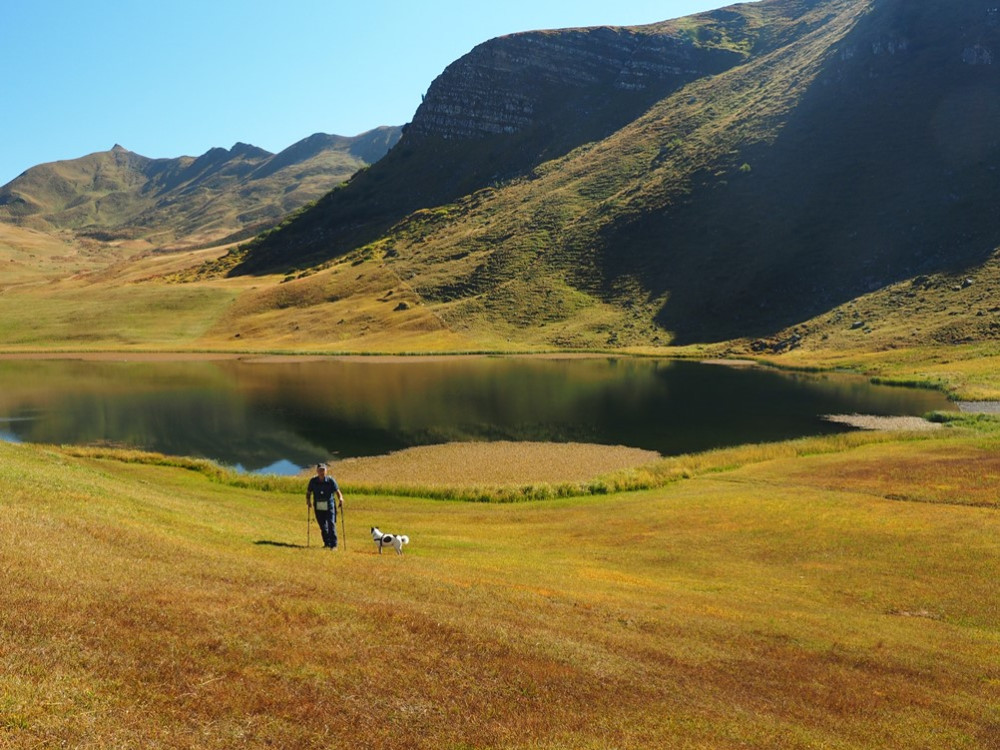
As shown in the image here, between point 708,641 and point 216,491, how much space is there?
33.3 m

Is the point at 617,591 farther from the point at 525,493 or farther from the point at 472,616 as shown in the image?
the point at 525,493

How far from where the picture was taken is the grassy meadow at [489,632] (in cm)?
1077

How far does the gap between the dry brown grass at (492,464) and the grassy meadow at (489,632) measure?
18.8 m

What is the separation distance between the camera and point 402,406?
84688 millimetres

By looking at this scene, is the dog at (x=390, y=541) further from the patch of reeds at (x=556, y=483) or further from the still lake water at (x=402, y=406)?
the still lake water at (x=402, y=406)

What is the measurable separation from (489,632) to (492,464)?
41011 millimetres

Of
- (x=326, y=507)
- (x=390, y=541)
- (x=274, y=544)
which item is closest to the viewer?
(x=274, y=544)

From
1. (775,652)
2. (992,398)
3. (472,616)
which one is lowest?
(992,398)

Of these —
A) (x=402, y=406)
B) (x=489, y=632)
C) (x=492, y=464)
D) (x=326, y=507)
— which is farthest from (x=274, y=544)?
(x=402, y=406)

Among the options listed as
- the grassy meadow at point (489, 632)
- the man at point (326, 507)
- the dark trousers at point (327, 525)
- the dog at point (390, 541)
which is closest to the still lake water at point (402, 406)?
the dog at point (390, 541)

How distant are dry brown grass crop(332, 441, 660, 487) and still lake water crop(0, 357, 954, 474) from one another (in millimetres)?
3608

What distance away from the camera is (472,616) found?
1612cm

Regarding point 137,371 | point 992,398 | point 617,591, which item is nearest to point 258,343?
point 137,371

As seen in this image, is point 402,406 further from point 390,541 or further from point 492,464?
point 390,541
